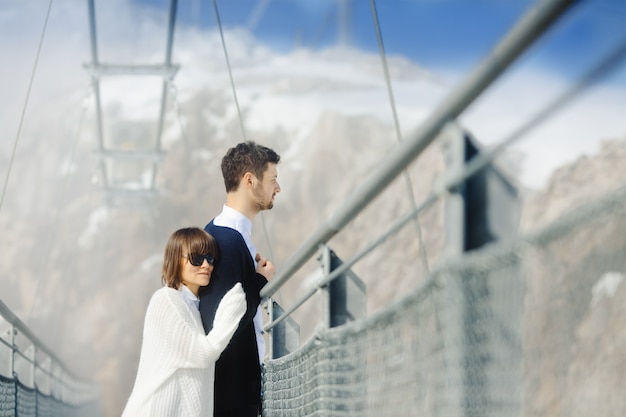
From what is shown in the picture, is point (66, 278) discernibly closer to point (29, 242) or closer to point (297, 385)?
point (29, 242)

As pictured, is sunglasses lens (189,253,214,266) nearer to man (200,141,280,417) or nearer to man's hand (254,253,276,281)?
man (200,141,280,417)

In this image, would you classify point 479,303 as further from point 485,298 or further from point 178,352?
point 178,352

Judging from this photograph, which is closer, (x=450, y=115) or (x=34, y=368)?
(x=450, y=115)

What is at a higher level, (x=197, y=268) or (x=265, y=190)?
(x=265, y=190)

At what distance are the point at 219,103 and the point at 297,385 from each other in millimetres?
39865

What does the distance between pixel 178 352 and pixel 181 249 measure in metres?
0.19

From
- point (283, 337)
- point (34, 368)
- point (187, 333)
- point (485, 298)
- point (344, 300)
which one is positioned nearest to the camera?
point (485, 298)

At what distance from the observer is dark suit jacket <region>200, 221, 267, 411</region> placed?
7.70ft

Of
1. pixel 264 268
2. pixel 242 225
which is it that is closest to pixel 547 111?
pixel 242 225

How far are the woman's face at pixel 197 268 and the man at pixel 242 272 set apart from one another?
17 mm

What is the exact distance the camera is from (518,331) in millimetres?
873

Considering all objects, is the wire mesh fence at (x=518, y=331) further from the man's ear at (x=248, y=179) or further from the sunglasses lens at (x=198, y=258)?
the man's ear at (x=248, y=179)

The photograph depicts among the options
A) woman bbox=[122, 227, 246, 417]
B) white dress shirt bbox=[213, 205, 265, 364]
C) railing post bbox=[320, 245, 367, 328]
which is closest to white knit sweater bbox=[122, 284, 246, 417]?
woman bbox=[122, 227, 246, 417]

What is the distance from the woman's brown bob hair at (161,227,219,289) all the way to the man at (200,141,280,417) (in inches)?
1.4
